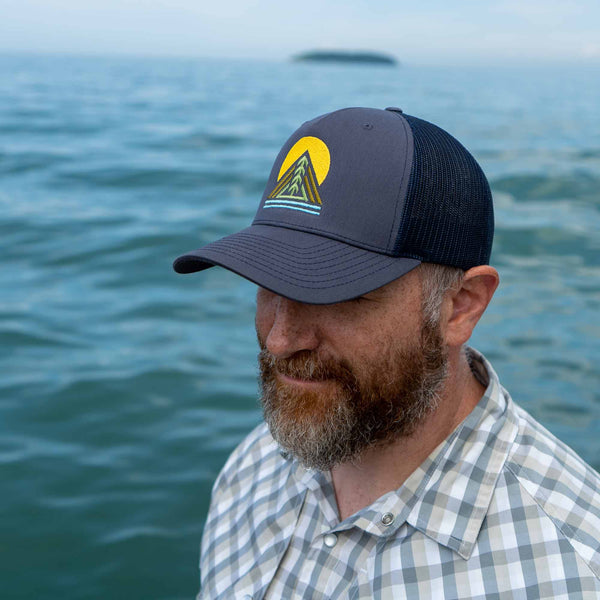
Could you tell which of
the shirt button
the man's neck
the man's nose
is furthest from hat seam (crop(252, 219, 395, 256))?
the shirt button

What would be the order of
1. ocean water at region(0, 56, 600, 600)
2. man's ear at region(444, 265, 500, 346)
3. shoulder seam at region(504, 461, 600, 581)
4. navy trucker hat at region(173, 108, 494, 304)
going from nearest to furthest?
1. shoulder seam at region(504, 461, 600, 581)
2. navy trucker hat at region(173, 108, 494, 304)
3. man's ear at region(444, 265, 500, 346)
4. ocean water at region(0, 56, 600, 600)

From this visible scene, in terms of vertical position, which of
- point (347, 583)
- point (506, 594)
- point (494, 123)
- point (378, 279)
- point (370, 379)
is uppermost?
point (378, 279)

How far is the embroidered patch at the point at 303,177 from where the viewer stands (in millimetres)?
1553

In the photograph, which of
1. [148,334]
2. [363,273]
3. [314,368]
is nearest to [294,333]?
[314,368]

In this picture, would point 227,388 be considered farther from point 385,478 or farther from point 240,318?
point 385,478

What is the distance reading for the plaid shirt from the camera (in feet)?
4.67

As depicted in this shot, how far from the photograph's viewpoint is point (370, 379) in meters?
1.55

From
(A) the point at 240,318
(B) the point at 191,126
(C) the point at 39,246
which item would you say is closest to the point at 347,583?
(A) the point at 240,318

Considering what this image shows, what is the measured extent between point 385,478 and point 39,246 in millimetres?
6250

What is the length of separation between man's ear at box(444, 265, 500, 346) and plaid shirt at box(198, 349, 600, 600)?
14 cm

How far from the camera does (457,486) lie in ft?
5.08

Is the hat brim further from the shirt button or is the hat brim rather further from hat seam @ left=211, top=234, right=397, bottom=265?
the shirt button

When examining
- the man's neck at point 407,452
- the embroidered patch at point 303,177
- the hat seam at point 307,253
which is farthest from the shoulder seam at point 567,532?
the embroidered patch at point 303,177

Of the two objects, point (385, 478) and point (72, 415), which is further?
point (72, 415)
